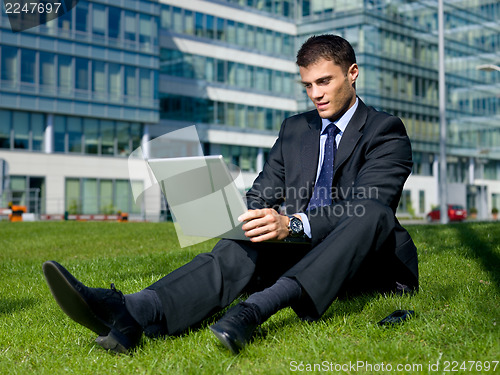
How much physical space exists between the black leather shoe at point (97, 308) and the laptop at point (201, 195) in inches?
22.0

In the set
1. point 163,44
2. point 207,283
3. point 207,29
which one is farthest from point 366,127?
point 207,29

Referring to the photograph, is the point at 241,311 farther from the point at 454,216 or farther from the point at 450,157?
the point at 450,157

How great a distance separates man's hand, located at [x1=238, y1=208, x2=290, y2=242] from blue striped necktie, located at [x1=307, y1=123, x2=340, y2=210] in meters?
0.67

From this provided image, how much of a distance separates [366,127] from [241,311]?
5.38 feet

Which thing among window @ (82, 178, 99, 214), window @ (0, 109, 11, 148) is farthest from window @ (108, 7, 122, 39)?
window @ (82, 178, 99, 214)

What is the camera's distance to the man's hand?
332 centimetres

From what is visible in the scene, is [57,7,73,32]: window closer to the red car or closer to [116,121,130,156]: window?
[116,121,130,156]: window

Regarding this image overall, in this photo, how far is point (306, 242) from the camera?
11.9ft

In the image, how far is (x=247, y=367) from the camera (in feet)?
9.62

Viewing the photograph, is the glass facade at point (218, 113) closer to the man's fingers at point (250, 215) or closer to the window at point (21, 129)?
the window at point (21, 129)

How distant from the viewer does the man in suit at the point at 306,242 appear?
319 cm

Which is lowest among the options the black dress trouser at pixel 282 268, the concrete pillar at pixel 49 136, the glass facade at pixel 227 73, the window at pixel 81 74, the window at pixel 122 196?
the window at pixel 122 196

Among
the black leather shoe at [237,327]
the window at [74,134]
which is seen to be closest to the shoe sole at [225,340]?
the black leather shoe at [237,327]

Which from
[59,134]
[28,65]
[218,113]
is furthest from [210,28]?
[28,65]
